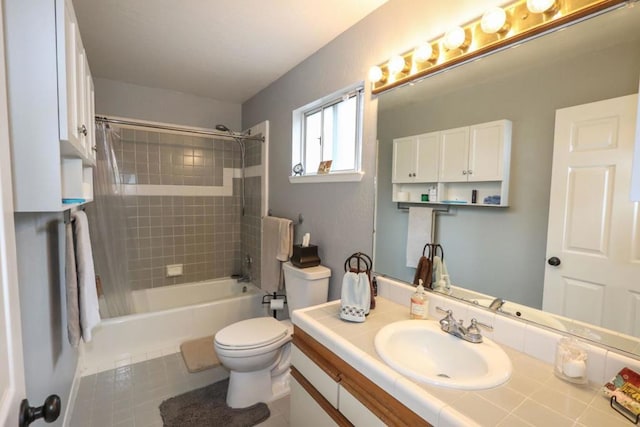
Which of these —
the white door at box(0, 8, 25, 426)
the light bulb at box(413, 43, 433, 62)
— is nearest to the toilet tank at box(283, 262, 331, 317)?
the light bulb at box(413, 43, 433, 62)

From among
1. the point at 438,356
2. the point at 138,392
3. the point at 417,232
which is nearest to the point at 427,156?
the point at 417,232

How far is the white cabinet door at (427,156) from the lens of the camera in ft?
4.64

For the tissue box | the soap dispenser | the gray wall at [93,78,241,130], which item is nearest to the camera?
the soap dispenser

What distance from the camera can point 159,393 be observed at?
2.02 metres

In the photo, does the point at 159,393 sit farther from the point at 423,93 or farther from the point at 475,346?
the point at 423,93

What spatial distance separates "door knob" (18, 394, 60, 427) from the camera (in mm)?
608

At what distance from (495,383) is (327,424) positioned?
66 centimetres

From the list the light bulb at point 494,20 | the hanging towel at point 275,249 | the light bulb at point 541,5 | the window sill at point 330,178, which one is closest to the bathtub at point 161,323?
the hanging towel at point 275,249

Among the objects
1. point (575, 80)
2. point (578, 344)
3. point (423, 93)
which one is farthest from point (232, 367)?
point (575, 80)

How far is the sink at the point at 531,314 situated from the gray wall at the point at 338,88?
74 centimetres

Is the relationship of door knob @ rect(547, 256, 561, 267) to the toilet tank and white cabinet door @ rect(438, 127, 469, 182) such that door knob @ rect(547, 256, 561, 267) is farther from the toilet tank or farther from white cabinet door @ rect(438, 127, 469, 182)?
the toilet tank

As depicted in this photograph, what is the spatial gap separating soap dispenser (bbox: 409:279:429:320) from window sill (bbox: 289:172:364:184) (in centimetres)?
73

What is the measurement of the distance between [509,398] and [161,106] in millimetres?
3481

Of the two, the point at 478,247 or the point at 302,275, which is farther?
the point at 302,275
